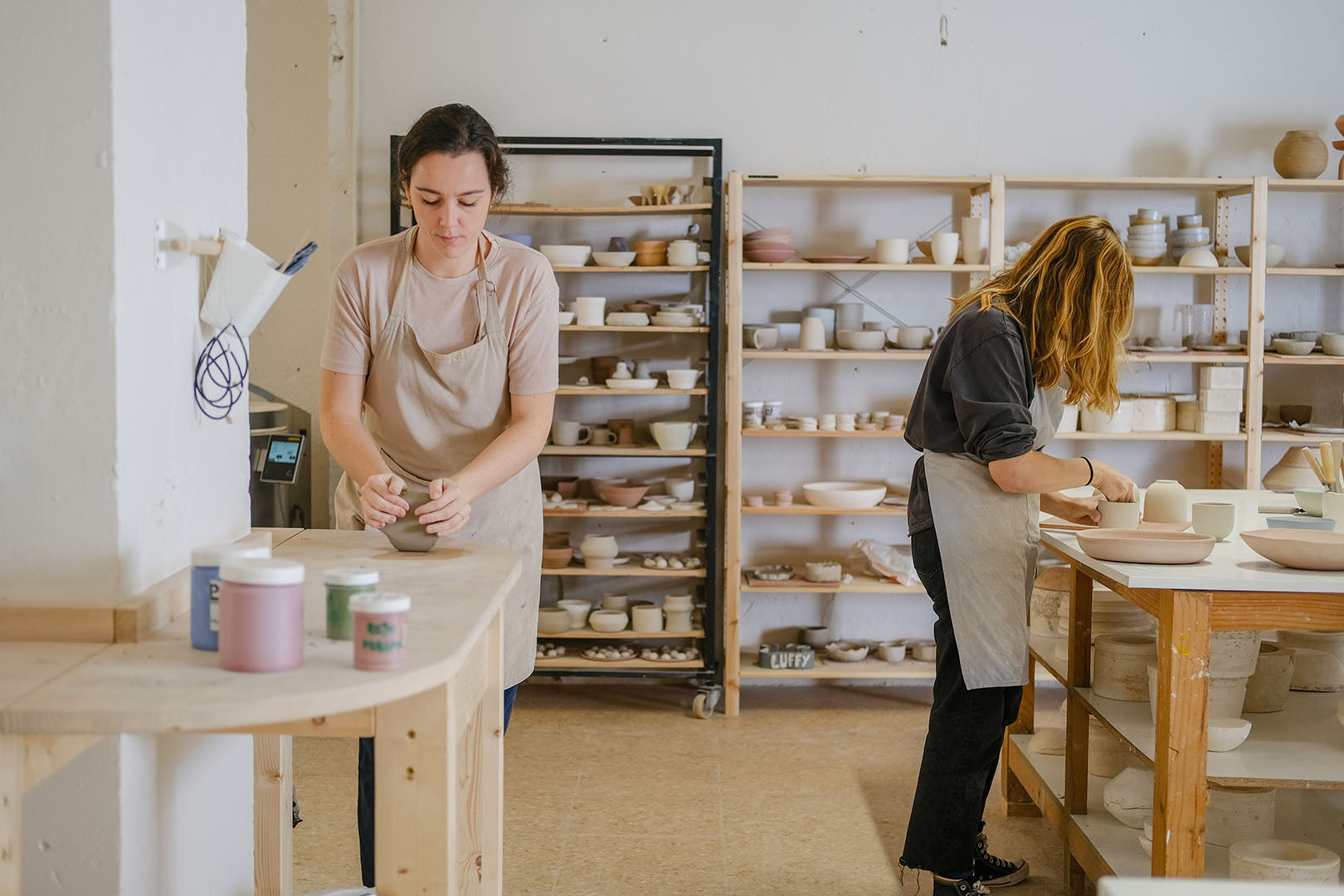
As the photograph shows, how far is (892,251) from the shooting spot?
174 inches

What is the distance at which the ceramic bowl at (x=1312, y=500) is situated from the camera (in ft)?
9.40

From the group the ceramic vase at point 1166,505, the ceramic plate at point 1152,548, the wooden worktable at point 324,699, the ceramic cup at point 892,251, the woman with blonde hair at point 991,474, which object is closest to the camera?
the wooden worktable at point 324,699

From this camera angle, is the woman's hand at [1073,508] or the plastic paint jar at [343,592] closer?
the plastic paint jar at [343,592]

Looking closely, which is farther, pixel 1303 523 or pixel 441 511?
pixel 1303 523

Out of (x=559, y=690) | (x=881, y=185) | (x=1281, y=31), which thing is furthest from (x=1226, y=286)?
(x=559, y=690)

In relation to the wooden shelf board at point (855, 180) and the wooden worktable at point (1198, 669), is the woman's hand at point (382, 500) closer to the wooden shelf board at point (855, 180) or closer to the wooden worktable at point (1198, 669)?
the wooden worktable at point (1198, 669)

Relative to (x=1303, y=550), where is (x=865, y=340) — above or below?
above

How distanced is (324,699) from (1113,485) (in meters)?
1.98

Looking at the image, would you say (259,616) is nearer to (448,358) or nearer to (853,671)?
(448,358)

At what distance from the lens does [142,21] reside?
1.63 meters

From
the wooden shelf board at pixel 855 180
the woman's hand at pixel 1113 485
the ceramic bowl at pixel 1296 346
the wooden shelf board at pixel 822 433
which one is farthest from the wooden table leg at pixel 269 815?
the ceramic bowl at pixel 1296 346

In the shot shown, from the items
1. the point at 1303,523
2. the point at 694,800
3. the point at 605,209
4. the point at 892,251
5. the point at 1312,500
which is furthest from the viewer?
the point at 892,251

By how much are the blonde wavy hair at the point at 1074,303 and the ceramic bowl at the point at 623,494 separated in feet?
6.69

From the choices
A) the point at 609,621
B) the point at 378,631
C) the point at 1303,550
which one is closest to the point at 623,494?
the point at 609,621
